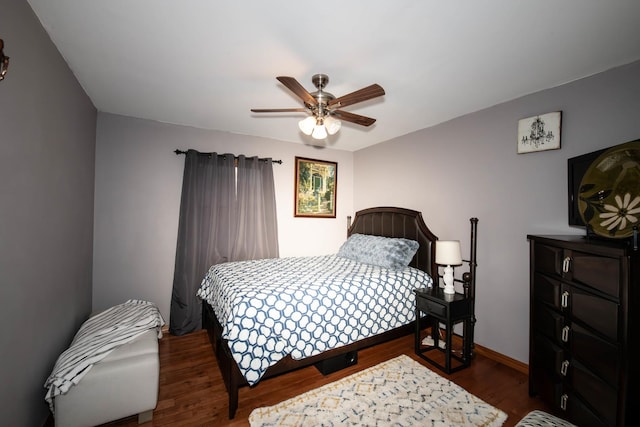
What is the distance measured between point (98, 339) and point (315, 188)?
3126mm

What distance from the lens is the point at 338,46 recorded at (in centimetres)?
169

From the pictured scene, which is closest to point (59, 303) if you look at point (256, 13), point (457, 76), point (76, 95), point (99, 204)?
point (99, 204)

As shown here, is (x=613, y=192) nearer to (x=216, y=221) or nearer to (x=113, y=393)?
(x=113, y=393)

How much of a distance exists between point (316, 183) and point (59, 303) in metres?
3.22

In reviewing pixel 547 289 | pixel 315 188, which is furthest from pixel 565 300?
pixel 315 188

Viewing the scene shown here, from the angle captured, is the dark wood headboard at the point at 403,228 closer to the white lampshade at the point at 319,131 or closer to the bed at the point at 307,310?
the bed at the point at 307,310

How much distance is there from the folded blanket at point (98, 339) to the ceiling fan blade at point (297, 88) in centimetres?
221

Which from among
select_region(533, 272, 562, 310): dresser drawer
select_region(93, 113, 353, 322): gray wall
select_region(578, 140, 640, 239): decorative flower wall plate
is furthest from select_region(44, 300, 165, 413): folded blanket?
select_region(578, 140, 640, 239): decorative flower wall plate

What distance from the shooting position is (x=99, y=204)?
287 cm

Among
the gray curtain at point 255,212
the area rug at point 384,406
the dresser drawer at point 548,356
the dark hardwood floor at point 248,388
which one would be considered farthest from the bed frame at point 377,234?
the gray curtain at point 255,212

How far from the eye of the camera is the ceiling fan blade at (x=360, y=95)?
5.50 feet

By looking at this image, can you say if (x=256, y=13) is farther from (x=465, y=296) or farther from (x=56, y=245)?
(x=465, y=296)

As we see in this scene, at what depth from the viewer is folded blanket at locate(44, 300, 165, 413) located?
1559 millimetres

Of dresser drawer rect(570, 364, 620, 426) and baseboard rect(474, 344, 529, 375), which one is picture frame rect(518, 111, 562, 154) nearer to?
dresser drawer rect(570, 364, 620, 426)
